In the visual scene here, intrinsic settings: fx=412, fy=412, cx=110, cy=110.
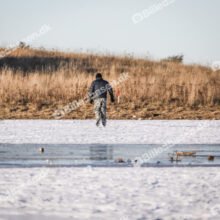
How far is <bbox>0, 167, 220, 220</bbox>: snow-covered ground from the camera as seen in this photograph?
4766 millimetres

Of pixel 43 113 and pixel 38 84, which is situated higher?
pixel 38 84

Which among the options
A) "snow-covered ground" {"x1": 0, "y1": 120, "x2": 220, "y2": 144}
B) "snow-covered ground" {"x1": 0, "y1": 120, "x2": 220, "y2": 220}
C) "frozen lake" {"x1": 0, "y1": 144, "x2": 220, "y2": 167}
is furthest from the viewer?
"snow-covered ground" {"x1": 0, "y1": 120, "x2": 220, "y2": 144}

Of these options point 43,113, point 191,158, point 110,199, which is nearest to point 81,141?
point 191,158

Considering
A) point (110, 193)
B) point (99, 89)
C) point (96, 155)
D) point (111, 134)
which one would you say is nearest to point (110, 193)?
point (110, 193)

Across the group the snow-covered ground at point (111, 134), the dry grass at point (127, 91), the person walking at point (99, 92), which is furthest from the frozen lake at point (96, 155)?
the dry grass at point (127, 91)

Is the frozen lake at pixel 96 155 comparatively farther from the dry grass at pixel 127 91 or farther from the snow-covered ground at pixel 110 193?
the dry grass at pixel 127 91

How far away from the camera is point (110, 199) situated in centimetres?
532

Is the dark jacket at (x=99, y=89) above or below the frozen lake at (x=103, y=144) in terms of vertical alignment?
above

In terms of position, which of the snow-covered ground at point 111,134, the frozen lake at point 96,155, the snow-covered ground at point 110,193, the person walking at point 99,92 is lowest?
the snow-covered ground at point 110,193

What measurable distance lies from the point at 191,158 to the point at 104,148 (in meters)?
2.12

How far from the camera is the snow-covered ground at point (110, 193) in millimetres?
4766

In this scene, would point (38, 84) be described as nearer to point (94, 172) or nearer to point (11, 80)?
point (11, 80)

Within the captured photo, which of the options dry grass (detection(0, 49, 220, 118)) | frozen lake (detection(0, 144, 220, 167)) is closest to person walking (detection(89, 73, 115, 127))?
frozen lake (detection(0, 144, 220, 167))

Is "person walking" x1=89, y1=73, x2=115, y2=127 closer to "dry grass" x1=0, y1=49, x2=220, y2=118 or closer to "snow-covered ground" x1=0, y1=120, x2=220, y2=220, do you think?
"dry grass" x1=0, y1=49, x2=220, y2=118
